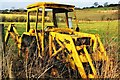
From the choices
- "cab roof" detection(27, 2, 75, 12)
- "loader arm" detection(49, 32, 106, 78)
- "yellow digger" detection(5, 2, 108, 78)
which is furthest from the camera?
"cab roof" detection(27, 2, 75, 12)

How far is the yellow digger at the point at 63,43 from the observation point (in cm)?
546

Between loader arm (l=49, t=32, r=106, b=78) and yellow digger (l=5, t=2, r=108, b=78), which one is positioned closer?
loader arm (l=49, t=32, r=106, b=78)

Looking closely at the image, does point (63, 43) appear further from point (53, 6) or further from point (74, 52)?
point (53, 6)

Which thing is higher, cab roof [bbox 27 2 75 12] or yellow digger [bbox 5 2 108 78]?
cab roof [bbox 27 2 75 12]

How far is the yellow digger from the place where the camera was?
17.9 feet

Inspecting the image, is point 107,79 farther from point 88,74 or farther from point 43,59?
point 43,59

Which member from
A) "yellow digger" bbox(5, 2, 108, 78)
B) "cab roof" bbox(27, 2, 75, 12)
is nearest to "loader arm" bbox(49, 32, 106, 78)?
"yellow digger" bbox(5, 2, 108, 78)

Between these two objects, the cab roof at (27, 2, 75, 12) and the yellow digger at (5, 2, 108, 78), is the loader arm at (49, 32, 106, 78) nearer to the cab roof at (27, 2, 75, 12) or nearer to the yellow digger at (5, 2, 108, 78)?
the yellow digger at (5, 2, 108, 78)

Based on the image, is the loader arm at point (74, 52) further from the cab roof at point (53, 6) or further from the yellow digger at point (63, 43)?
the cab roof at point (53, 6)

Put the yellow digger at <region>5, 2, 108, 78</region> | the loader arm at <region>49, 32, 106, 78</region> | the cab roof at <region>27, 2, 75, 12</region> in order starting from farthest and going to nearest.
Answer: the cab roof at <region>27, 2, 75, 12</region>
the yellow digger at <region>5, 2, 108, 78</region>
the loader arm at <region>49, 32, 106, 78</region>

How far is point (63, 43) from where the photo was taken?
580 cm

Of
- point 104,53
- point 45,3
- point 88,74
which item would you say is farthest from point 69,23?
point 88,74

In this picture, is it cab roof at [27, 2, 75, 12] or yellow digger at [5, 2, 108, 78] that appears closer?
yellow digger at [5, 2, 108, 78]

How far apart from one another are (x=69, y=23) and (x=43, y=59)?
5.29 ft
